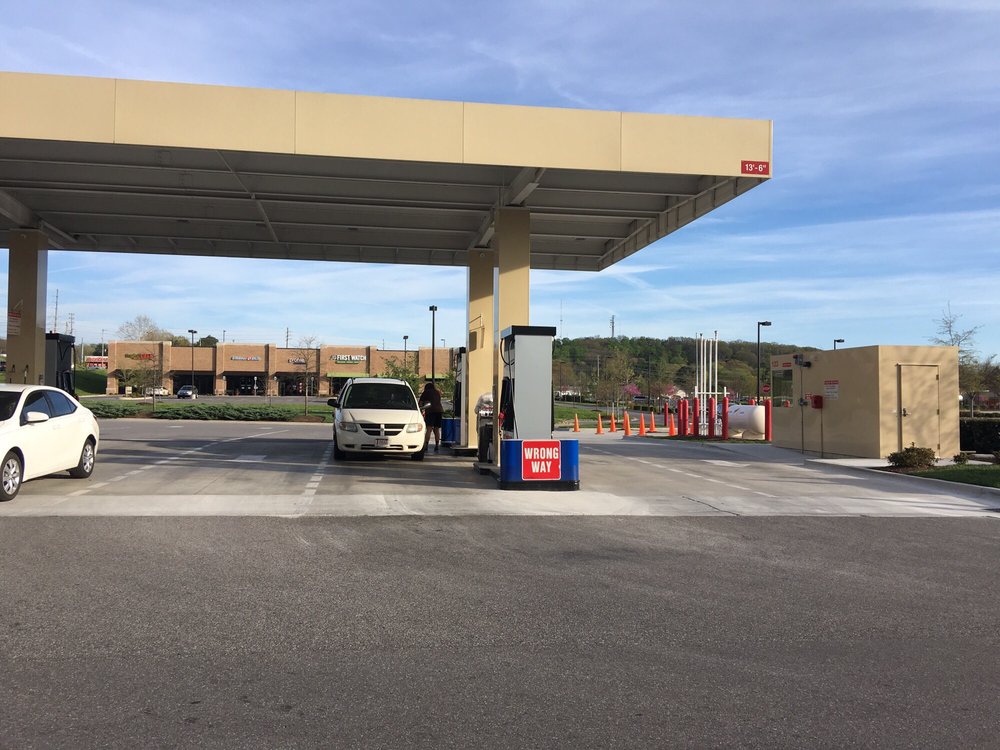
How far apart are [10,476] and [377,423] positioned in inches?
274

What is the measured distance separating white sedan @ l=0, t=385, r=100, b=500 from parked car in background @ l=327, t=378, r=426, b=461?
468 cm

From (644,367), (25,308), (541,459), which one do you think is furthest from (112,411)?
(644,367)

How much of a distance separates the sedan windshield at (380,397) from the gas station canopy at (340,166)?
13.0 ft

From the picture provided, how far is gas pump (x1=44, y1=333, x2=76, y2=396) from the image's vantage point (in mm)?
21031

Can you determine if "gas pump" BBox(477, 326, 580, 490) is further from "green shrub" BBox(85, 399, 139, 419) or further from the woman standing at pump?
"green shrub" BBox(85, 399, 139, 419)

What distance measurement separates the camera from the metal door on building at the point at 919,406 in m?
20.0

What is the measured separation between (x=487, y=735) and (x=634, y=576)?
388cm

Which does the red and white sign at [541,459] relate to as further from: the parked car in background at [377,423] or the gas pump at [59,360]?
the gas pump at [59,360]

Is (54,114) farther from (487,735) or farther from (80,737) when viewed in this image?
(487,735)

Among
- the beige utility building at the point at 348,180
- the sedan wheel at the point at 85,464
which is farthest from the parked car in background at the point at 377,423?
the sedan wheel at the point at 85,464

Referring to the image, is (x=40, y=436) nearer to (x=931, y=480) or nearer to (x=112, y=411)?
(x=931, y=480)

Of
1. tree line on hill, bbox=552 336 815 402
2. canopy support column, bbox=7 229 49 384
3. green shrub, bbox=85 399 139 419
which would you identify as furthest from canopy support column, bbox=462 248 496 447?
tree line on hill, bbox=552 336 815 402

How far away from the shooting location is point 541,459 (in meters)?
14.0

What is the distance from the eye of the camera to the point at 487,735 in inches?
163
